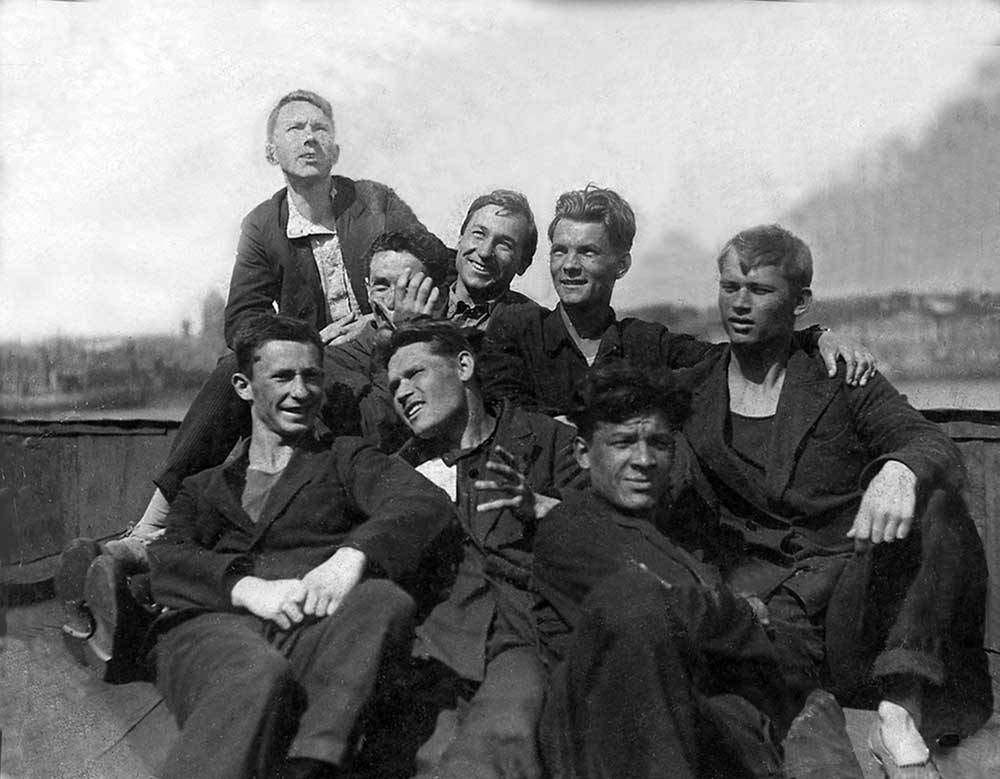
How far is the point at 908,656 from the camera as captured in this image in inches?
147

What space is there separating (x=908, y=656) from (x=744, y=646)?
1.42ft

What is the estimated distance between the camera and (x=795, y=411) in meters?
3.92

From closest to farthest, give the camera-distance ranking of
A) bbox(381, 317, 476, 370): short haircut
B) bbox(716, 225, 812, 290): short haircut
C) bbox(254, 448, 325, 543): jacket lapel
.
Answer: bbox(254, 448, 325, 543): jacket lapel → bbox(381, 317, 476, 370): short haircut → bbox(716, 225, 812, 290): short haircut

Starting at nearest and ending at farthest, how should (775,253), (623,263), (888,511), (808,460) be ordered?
(888,511)
(808,460)
(775,253)
(623,263)

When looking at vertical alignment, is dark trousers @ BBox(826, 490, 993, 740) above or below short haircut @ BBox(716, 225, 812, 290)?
below

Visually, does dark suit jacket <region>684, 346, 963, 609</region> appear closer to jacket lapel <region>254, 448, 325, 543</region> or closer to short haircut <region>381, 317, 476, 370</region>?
short haircut <region>381, 317, 476, 370</region>

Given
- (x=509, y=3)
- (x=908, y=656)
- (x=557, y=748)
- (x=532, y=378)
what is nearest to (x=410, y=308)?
(x=532, y=378)

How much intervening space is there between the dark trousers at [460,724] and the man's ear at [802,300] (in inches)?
45.2

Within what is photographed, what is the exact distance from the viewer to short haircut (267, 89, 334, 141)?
4262mm

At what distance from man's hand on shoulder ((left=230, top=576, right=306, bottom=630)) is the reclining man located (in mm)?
529

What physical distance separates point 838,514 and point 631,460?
58 centimetres

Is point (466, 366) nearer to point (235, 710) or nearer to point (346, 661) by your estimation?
point (346, 661)

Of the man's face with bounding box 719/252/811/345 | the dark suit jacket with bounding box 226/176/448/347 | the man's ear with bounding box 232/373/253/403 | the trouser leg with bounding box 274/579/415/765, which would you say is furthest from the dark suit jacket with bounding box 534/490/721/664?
the dark suit jacket with bounding box 226/176/448/347

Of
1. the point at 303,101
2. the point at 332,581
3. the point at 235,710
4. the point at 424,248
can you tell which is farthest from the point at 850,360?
the point at 235,710
